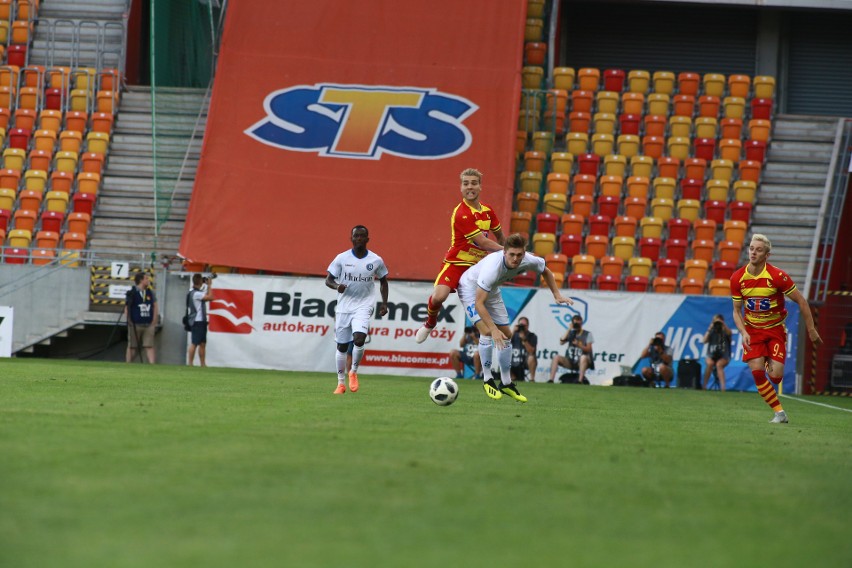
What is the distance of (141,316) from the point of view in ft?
80.2

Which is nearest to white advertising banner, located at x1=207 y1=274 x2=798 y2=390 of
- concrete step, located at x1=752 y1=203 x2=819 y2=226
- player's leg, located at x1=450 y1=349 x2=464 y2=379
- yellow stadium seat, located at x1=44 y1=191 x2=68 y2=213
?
player's leg, located at x1=450 y1=349 x2=464 y2=379

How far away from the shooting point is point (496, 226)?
15312 millimetres

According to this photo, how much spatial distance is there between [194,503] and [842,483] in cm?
392

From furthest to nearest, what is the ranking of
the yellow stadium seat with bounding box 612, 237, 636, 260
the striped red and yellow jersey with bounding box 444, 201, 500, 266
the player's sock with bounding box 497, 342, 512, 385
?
the yellow stadium seat with bounding box 612, 237, 636, 260
the striped red and yellow jersey with bounding box 444, 201, 500, 266
the player's sock with bounding box 497, 342, 512, 385

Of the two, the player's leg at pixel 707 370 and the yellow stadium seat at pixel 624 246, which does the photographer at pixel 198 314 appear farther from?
the player's leg at pixel 707 370

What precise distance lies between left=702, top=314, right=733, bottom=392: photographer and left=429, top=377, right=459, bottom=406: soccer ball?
11306 millimetres

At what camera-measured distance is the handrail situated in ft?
86.2

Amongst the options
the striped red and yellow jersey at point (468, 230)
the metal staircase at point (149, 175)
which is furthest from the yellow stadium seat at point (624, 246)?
the striped red and yellow jersey at point (468, 230)

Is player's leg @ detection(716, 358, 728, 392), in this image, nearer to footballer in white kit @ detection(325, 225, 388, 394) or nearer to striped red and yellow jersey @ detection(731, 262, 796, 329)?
striped red and yellow jersey @ detection(731, 262, 796, 329)

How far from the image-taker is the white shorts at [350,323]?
49.4 feet

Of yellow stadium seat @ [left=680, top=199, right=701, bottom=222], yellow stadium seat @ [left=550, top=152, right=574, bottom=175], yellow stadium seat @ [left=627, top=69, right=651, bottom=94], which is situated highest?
yellow stadium seat @ [left=627, top=69, right=651, bottom=94]

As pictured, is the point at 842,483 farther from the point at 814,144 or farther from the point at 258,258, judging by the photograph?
the point at 814,144

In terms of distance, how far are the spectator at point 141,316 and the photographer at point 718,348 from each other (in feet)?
34.4

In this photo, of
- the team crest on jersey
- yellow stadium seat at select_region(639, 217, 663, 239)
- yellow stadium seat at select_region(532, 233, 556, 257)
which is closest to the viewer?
yellow stadium seat at select_region(532, 233, 556, 257)
